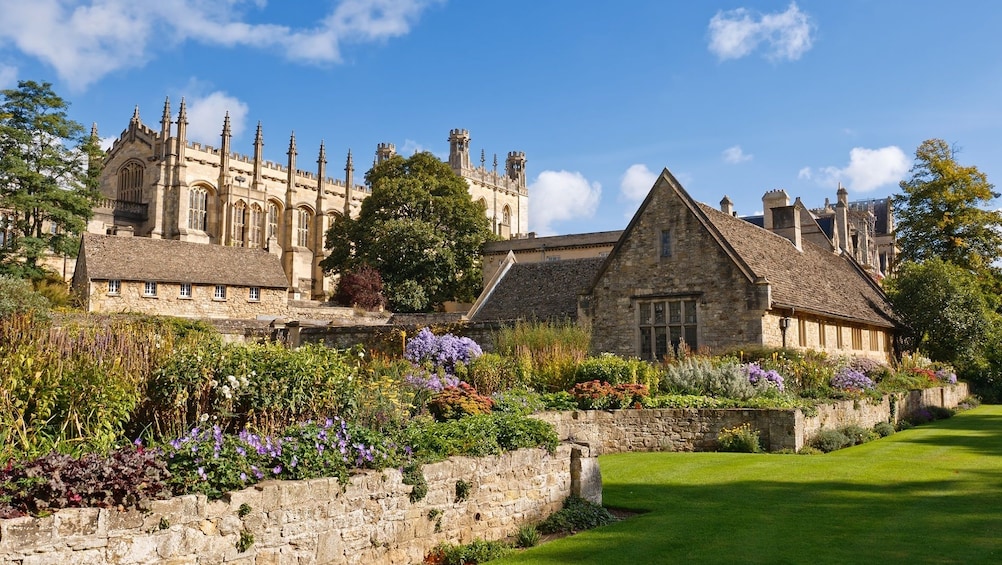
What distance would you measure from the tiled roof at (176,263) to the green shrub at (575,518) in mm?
32384

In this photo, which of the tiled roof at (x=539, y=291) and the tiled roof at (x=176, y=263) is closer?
the tiled roof at (x=539, y=291)

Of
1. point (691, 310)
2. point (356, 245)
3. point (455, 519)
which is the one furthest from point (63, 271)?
point (455, 519)

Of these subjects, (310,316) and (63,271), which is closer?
(310,316)

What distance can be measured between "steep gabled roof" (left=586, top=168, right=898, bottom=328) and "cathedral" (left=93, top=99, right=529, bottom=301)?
134ft

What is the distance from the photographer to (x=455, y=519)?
903 cm

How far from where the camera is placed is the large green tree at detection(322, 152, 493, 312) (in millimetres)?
49531

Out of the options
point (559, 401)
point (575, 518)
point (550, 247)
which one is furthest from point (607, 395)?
point (550, 247)

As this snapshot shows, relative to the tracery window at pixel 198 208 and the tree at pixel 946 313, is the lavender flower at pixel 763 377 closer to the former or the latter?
the tree at pixel 946 313

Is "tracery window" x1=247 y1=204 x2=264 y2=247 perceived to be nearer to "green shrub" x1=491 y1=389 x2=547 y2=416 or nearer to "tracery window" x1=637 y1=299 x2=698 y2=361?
"tracery window" x1=637 y1=299 x2=698 y2=361

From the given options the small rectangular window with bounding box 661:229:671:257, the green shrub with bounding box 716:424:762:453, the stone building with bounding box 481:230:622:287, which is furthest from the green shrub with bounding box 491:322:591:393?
the stone building with bounding box 481:230:622:287

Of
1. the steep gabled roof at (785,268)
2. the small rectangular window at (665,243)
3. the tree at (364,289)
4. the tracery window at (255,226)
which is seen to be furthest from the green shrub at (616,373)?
the tracery window at (255,226)

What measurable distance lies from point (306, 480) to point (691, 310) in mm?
18072

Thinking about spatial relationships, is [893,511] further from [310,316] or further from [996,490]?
[310,316]

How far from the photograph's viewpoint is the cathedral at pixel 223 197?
66812mm
